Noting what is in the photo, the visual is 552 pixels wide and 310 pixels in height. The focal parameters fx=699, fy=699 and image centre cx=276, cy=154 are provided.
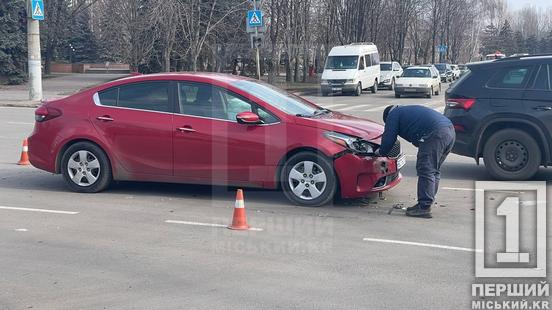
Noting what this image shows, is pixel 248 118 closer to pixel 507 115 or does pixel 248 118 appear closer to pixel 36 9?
pixel 507 115

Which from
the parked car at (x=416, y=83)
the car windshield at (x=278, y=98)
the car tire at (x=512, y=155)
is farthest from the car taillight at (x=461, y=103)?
the parked car at (x=416, y=83)

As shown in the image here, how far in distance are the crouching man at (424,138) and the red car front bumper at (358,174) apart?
0.90 ft

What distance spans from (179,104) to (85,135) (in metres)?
1.32

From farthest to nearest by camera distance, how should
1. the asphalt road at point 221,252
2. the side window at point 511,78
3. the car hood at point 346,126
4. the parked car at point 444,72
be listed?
the parked car at point 444,72 → the side window at point 511,78 → the car hood at point 346,126 → the asphalt road at point 221,252

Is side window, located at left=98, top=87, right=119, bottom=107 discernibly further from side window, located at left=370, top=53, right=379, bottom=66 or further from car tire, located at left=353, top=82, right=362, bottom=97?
side window, located at left=370, top=53, right=379, bottom=66

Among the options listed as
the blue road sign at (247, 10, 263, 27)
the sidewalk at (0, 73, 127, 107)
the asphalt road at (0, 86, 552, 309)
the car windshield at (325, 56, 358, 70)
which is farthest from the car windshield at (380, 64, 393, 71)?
the asphalt road at (0, 86, 552, 309)

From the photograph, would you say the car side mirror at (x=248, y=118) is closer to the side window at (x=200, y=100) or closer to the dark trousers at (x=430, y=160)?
the side window at (x=200, y=100)

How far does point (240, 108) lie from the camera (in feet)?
28.1

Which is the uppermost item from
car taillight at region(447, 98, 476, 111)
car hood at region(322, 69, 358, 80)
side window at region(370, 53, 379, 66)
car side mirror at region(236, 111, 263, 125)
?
side window at region(370, 53, 379, 66)

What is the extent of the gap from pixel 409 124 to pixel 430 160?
1.52 feet

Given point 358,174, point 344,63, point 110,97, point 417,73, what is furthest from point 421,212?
point 344,63

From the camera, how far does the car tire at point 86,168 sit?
907cm

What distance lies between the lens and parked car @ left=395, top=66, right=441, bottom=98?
34.7m

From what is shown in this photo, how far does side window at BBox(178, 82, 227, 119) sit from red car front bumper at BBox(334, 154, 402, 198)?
5.35 ft
